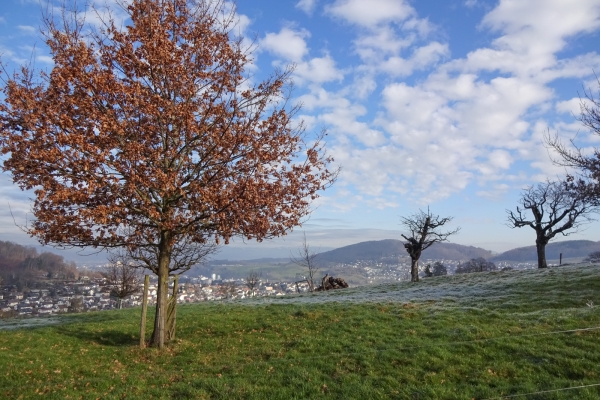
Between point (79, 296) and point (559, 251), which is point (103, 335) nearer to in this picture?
point (79, 296)

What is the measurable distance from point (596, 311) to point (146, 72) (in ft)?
65.4

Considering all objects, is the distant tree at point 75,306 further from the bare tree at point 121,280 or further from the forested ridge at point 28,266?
the forested ridge at point 28,266

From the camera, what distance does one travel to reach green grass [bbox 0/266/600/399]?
8.82 meters

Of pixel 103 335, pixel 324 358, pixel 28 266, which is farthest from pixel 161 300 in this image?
pixel 28 266

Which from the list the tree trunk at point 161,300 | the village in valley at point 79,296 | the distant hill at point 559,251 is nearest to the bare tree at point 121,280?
the village in valley at point 79,296

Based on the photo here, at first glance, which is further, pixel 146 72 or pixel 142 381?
pixel 146 72

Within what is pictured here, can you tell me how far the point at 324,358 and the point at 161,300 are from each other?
6136 millimetres

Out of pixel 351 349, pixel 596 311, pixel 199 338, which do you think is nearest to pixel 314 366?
pixel 351 349

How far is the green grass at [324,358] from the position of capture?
8820mm

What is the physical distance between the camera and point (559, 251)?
581ft

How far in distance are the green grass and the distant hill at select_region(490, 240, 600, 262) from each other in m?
185

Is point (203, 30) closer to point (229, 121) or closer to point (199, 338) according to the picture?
point (229, 121)

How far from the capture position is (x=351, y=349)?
12.0 meters

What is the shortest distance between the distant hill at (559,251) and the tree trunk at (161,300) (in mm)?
191407
